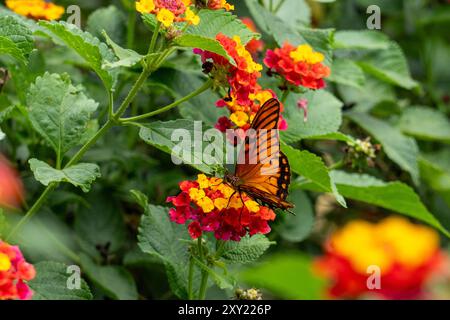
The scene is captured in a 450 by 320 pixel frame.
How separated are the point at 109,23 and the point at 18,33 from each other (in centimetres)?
52

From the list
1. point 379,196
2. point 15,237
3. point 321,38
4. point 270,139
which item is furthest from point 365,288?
point 321,38

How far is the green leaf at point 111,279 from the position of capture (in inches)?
53.1

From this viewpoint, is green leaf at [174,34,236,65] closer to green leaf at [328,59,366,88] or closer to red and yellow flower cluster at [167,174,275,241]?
red and yellow flower cluster at [167,174,275,241]

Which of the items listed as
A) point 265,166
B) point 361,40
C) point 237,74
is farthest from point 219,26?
point 361,40

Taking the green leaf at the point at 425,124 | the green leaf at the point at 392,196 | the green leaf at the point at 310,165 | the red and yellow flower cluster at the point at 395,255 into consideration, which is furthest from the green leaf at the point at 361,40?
the red and yellow flower cluster at the point at 395,255

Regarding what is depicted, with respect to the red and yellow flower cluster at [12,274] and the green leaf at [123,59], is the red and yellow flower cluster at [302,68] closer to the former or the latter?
the green leaf at [123,59]

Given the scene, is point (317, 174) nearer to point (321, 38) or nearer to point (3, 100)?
point (321, 38)

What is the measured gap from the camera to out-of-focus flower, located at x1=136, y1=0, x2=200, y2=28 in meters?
1.00

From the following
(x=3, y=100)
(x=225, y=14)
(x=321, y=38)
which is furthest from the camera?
(x=321, y=38)

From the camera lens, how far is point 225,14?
3.82 feet

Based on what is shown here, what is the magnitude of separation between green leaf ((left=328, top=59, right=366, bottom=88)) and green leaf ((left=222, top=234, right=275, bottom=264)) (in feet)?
1.86

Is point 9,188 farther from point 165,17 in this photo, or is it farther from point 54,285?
point 165,17

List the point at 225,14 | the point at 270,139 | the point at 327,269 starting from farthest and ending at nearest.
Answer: the point at 225,14 < the point at 270,139 < the point at 327,269
